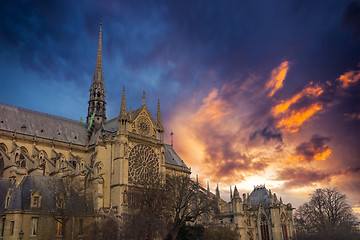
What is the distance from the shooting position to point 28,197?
3425cm

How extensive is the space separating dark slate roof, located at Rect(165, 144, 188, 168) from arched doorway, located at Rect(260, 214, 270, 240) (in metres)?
19.3

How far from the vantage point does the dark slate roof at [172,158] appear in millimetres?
70250

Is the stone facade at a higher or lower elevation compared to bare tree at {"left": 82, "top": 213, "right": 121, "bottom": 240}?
higher

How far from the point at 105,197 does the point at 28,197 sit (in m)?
15.8

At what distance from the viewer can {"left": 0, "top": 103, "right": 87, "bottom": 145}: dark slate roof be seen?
170ft

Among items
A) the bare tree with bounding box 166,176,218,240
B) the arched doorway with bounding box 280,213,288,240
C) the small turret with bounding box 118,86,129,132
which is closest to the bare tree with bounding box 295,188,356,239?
the arched doorway with bounding box 280,213,288,240

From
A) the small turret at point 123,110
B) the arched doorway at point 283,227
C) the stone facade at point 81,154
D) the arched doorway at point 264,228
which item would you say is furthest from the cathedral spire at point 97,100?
the arched doorway at point 283,227

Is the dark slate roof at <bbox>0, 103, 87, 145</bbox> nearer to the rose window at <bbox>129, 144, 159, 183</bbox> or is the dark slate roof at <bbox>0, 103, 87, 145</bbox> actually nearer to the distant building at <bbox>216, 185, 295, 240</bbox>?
the rose window at <bbox>129, 144, 159, 183</bbox>

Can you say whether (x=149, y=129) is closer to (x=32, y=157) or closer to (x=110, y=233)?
(x=32, y=157)

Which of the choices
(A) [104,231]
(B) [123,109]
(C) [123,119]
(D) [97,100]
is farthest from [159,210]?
(D) [97,100]

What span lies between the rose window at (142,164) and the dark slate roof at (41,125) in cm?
1177

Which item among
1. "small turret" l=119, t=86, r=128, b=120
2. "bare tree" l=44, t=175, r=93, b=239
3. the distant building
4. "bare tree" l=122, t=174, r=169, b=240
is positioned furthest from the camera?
the distant building

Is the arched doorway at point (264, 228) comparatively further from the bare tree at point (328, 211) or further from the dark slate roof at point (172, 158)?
the dark slate roof at point (172, 158)

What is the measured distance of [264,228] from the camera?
213 ft
